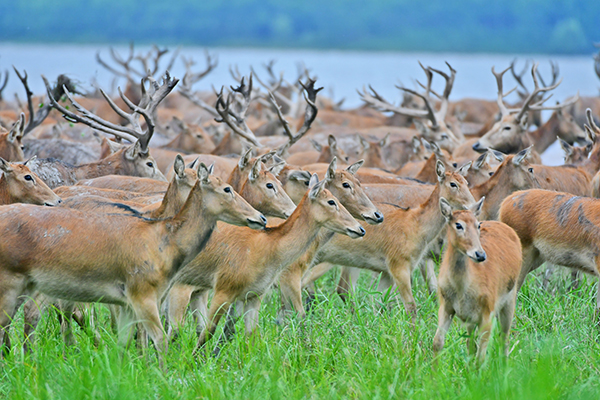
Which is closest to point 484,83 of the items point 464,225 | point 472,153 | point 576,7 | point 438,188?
point 576,7

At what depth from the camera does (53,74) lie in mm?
25938

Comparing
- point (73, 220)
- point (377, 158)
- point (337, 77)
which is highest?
point (73, 220)

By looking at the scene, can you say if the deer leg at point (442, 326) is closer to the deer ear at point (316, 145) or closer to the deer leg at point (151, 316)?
the deer leg at point (151, 316)

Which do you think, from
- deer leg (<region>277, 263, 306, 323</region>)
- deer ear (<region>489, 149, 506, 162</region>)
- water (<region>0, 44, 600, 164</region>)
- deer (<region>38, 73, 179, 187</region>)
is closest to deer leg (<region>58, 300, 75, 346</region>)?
deer leg (<region>277, 263, 306, 323</region>)

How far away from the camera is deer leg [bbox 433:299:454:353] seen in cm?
560

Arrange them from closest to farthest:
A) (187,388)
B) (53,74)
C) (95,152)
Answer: (187,388)
(95,152)
(53,74)

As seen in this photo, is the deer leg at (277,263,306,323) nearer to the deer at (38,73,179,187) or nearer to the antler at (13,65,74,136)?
the deer at (38,73,179,187)

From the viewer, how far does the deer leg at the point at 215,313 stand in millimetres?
6109

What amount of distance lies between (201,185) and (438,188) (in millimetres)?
2545

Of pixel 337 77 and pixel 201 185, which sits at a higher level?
pixel 201 185

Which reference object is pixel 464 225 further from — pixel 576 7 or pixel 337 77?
pixel 337 77

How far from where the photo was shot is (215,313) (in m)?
6.09

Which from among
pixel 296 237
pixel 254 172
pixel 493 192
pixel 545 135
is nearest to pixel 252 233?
pixel 296 237

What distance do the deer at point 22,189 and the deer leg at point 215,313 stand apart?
65.5 inches
